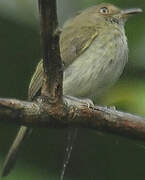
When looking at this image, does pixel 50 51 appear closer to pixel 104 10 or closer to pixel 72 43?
pixel 72 43

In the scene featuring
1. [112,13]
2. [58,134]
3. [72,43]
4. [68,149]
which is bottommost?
[68,149]

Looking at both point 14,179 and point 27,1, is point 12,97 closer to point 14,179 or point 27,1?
point 14,179

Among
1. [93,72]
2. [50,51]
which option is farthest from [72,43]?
[50,51]

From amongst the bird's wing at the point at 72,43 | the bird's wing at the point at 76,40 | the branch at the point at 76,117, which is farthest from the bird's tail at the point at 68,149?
the bird's wing at the point at 76,40

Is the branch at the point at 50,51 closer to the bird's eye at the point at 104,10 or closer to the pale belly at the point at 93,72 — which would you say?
the pale belly at the point at 93,72

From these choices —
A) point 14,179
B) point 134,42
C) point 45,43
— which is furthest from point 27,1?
point 14,179

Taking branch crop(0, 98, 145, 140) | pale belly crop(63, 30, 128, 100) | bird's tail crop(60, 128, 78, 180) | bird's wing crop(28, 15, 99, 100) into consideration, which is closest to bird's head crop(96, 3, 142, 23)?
bird's wing crop(28, 15, 99, 100)

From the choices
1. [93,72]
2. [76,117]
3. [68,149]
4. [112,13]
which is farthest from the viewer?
[112,13]
